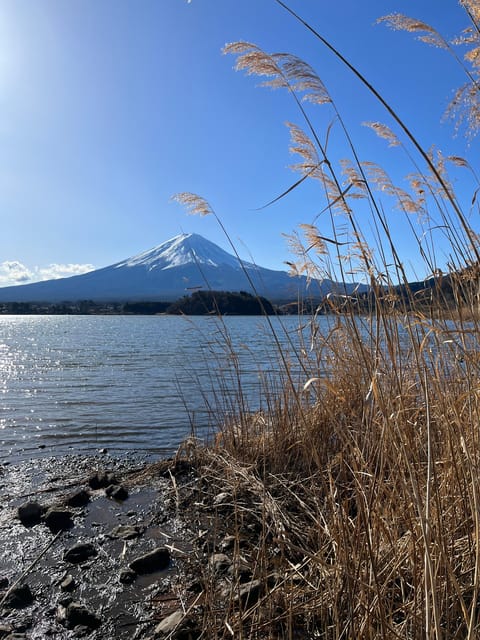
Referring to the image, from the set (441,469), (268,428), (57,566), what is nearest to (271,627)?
(441,469)

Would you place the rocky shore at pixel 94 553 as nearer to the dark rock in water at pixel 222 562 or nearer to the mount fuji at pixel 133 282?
the dark rock in water at pixel 222 562

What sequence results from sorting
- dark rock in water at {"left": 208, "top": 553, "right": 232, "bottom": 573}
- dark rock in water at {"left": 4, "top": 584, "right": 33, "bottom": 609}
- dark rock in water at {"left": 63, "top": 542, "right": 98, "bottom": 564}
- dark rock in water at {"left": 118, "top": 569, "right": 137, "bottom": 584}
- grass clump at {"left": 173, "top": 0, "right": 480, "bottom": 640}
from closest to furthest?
grass clump at {"left": 173, "top": 0, "right": 480, "bottom": 640} → dark rock in water at {"left": 4, "top": 584, "right": 33, "bottom": 609} → dark rock in water at {"left": 208, "top": 553, "right": 232, "bottom": 573} → dark rock in water at {"left": 118, "top": 569, "right": 137, "bottom": 584} → dark rock in water at {"left": 63, "top": 542, "right": 98, "bottom": 564}

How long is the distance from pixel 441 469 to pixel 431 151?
7.73ft

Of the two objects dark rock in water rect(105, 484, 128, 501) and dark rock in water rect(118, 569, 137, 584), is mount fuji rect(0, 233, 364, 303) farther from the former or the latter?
dark rock in water rect(118, 569, 137, 584)

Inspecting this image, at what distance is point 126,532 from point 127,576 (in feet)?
2.20

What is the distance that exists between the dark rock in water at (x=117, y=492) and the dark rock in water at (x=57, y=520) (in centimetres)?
56

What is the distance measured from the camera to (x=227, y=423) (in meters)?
4.75

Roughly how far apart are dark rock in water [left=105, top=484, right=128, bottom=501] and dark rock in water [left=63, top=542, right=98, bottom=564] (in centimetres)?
96

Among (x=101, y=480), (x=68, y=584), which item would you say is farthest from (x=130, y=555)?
(x=101, y=480)

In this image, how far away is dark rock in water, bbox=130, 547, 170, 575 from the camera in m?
2.92

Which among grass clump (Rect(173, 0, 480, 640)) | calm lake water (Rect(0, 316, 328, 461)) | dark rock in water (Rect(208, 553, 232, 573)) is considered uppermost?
grass clump (Rect(173, 0, 480, 640))

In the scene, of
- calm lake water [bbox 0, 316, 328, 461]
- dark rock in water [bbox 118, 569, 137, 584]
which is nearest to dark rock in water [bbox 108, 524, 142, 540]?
dark rock in water [bbox 118, 569, 137, 584]

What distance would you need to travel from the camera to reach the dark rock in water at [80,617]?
2393 mm

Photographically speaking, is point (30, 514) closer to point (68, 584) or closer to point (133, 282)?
point (68, 584)
